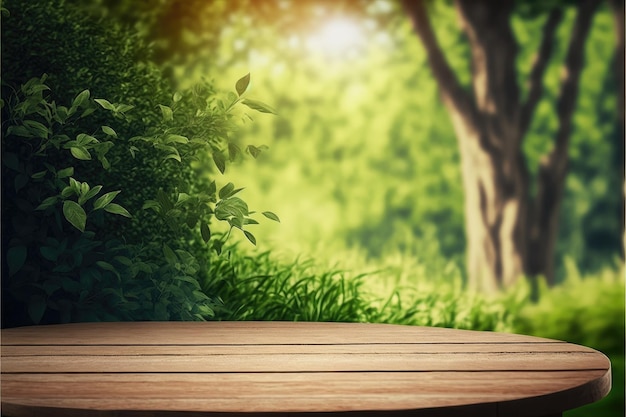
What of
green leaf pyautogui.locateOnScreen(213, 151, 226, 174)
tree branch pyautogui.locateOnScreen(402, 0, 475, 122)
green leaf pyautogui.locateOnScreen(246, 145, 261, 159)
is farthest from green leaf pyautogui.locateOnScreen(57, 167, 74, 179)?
tree branch pyautogui.locateOnScreen(402, 0, 475, 122)

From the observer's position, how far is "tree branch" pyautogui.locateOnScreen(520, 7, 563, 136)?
7914 millimetres

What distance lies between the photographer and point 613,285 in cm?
649

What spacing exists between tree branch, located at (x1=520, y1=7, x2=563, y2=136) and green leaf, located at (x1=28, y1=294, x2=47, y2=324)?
566cm

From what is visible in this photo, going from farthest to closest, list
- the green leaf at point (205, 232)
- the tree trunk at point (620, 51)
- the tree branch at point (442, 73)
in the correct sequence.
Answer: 1. the tree trunk at point (620, 51)
2. the tree branch at point (442, 73)
3. the green leaf at point (205, 232)

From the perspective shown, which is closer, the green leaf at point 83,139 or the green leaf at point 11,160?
the green leaf at point 83,139

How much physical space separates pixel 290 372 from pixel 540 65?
265 inches

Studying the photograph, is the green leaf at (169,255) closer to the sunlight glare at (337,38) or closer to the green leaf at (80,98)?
the green leaf at (80,98)

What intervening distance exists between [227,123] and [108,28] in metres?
0.72

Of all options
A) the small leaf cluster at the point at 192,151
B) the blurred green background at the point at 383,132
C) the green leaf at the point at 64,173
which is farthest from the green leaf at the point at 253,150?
the blurred green background at the point at 383,132

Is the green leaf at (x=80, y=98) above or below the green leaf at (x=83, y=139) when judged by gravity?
above

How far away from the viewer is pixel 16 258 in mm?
3115

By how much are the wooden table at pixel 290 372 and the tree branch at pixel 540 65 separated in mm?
5523

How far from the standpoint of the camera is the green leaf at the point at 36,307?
124 inches

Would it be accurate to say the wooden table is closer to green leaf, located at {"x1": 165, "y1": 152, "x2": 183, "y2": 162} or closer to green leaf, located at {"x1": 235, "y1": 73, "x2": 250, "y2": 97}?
green leaf, located at {"x1": 165, "y1": 152, "x2": 183, "y2": 162}
